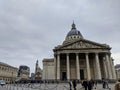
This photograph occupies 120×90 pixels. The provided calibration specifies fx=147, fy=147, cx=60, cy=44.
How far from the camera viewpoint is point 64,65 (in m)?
44.0

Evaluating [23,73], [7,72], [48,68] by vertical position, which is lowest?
[23,73]

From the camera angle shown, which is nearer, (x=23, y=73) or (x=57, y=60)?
(x=57, y=60)

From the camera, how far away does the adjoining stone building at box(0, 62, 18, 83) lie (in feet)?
224

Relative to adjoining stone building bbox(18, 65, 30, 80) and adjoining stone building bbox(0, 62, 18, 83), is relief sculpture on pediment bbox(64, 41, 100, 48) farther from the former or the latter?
adjoining stone building bbox(0, 62, 18, 83)

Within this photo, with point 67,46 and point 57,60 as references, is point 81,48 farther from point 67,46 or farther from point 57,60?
point 57,60

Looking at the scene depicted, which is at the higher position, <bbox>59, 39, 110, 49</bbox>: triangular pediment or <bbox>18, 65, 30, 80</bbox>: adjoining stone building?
<bbox>59, 39, 110, 49</bbox>: triangular pediment

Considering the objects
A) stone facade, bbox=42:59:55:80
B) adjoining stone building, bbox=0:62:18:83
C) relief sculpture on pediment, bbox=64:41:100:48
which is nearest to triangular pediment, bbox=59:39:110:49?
relief sculpture on pediment, bbox=64:41:100:48

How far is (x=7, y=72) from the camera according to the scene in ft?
241

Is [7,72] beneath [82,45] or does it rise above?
beneath

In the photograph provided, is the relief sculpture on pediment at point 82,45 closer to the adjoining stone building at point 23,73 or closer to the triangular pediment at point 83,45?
the triangular pediment at point 83,45

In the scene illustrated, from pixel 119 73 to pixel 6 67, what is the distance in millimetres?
58393

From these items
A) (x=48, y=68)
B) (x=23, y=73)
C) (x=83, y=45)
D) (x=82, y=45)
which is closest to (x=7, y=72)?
(x=23, y=73)

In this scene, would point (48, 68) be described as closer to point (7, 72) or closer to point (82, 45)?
point (82, 45)

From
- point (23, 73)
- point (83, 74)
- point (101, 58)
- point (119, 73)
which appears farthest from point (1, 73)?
point (119, 73)
